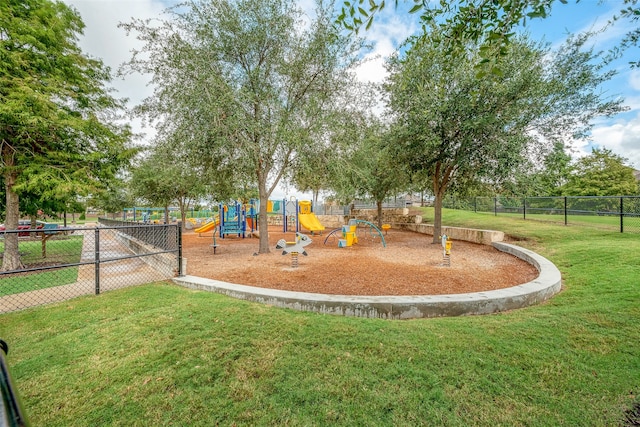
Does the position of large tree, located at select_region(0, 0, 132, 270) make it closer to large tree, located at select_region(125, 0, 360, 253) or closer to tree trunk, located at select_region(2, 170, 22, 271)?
tree trunk, located at select_region(2, 170, 22, 271)

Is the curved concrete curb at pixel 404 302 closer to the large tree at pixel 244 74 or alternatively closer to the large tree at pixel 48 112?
the large tree at pixel 244 74

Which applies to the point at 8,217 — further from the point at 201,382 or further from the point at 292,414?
the point at 292,414

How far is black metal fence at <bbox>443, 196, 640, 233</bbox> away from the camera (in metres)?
10.6

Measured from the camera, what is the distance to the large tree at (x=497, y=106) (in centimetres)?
880

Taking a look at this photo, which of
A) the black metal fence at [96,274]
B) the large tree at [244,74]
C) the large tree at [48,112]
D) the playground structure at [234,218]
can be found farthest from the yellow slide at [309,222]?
the large tree at [48,112]

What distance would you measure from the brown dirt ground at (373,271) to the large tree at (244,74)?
9.86ft

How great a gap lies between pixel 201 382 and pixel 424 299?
315 centimetres

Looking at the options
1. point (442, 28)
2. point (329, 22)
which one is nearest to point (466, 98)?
point (329, 22)

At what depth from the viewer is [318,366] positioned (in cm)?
272

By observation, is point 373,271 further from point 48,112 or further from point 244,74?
point 48,112

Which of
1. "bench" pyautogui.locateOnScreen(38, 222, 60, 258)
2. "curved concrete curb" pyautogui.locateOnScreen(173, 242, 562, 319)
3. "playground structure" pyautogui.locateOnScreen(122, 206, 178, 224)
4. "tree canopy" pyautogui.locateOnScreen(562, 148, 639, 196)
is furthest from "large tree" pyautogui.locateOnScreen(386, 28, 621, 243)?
"tree canopy" pyautogui.locateOnScreen(562, 148, 639, 196)

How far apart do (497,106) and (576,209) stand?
25.7 ft

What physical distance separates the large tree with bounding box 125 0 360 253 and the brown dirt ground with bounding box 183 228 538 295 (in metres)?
3.01

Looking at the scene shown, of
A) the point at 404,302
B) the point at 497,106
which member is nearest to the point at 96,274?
the point at 404,302
